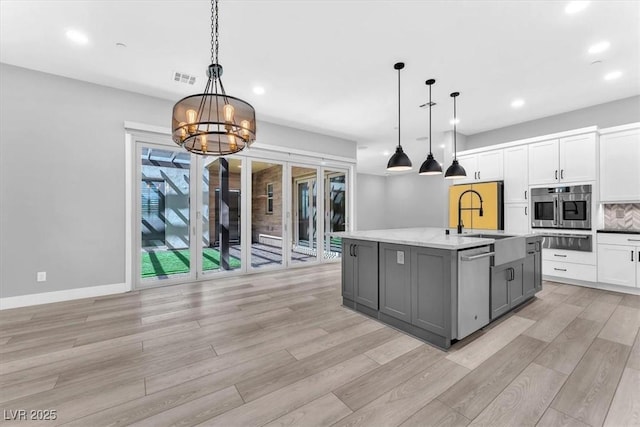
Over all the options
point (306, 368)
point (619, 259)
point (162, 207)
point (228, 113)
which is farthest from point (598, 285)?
point (162, 207)

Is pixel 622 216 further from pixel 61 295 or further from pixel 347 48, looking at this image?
pixel 61 295

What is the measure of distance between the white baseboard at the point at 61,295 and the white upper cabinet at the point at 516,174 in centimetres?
667

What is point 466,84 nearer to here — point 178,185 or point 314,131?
A: point 314,131

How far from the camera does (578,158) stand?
4.41 meters

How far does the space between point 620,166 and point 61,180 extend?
7.99 m

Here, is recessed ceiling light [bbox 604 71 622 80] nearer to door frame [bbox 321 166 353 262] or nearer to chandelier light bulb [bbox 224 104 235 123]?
door frame [bbox 321 166 353 262]

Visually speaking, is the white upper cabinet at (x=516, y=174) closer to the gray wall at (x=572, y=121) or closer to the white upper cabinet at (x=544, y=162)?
the white upper cabinet at (x=544, y=162)

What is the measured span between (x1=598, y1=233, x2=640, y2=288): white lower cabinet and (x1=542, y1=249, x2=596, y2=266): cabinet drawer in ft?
0.32

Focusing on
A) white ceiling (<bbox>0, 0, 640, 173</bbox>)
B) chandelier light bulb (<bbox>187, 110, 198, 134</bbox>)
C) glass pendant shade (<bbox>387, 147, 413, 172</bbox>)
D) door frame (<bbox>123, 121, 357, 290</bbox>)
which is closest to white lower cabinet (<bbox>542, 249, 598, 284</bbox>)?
white ceiling (<bbox>0, 0, 640, 173</bbox>)

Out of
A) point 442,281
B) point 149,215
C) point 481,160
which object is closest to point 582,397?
point 442,281

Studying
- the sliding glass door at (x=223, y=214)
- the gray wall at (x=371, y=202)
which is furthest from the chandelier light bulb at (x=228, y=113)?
the gray wall at (x=371, y=202)

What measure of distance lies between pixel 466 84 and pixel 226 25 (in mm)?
3291

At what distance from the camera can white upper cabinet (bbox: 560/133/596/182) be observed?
4270mm

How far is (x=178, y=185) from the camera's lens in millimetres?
4707
